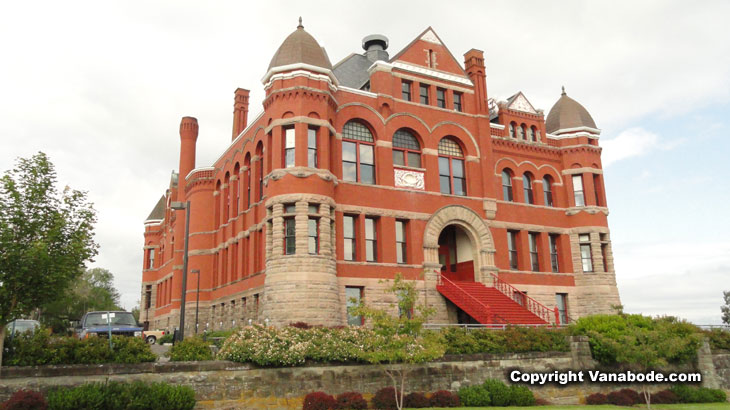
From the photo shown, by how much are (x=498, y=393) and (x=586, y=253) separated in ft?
65.9

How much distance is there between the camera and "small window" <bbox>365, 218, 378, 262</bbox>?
29.7m

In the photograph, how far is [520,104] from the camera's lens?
38156 millimetres

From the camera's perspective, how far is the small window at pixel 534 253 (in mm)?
35656

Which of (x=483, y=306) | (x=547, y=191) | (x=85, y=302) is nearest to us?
(x=483, y=306)

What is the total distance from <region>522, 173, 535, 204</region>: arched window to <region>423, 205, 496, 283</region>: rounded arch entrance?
5.76 m

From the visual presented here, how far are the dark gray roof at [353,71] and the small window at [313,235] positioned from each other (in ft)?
37.1

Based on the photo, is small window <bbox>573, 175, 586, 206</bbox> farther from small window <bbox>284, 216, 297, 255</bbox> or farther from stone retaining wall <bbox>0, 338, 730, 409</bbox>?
small window <bbox>284, 216, 297, 255</bbox>

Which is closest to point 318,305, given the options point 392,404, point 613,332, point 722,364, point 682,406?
point 392,404

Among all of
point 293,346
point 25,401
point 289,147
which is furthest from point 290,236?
point 25,401

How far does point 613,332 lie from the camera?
23.0 m

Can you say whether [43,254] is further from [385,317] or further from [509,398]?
[509,398]

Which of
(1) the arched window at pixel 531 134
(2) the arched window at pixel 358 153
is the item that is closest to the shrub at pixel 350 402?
(2) the arched window at pixel 358 153

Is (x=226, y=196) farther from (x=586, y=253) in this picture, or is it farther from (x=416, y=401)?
(x=586, y=253)

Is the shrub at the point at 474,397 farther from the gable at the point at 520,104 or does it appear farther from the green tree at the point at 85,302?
the green tree at the point at 85,302
